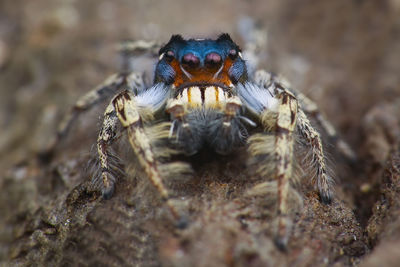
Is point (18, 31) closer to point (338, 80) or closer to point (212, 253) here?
point (338, 80)

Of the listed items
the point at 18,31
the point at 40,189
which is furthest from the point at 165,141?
the point at 18,31

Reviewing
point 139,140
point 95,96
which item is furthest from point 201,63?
point 95,96

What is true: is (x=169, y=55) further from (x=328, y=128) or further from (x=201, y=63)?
(x=328, y=128)

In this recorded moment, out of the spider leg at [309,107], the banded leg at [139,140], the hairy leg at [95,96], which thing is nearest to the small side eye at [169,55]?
the banded leg at [139,140]

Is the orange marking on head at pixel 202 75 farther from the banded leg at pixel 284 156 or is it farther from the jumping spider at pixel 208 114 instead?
the banded leg at pixel 284 156

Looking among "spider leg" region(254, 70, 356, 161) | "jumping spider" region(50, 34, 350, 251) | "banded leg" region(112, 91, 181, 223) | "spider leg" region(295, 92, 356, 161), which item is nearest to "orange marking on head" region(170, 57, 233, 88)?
"jumping spider" region(50, 34, 350, 251)
